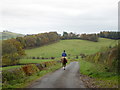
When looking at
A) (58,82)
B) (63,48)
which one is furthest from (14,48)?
(63,48)

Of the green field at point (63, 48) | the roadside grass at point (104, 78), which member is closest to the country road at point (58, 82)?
the roadside grass at point (104, 78)

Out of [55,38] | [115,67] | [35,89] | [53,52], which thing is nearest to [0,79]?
[35,89]

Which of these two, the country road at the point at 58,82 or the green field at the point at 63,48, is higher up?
the country road at the point at 58,82

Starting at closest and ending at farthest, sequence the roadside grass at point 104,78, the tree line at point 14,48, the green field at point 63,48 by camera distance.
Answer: the roadside grass at point 104,78
the tree line at point 14,48
the green field at point 63,48

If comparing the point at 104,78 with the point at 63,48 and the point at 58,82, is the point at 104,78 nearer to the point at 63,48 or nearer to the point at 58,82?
the point at 58,82

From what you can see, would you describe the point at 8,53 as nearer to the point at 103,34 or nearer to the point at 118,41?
the point at 118,41

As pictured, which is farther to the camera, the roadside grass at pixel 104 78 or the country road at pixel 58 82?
the country road at pixel 58 82

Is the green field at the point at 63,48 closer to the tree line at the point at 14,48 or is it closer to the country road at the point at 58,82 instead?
the tree line at the point at 14,48

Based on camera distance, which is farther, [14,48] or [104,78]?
[14,48]

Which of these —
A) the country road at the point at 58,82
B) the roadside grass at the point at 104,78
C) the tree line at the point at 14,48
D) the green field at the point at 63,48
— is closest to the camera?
the roadside grass at the point at 104,78

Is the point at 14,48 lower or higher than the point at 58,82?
lower

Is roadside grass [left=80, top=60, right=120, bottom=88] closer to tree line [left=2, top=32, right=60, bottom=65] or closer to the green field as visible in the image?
tree line [left=2, top=32, right=60, bottom=65]

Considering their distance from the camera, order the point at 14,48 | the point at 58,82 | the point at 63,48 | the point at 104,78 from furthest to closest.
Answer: the point at 63,48, the point at 14,48, the point at 104,78, the point at 58,82

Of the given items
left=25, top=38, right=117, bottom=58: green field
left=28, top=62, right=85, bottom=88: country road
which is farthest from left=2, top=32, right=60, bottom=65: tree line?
left=28, top=62, right=85, bottom=88: country road
